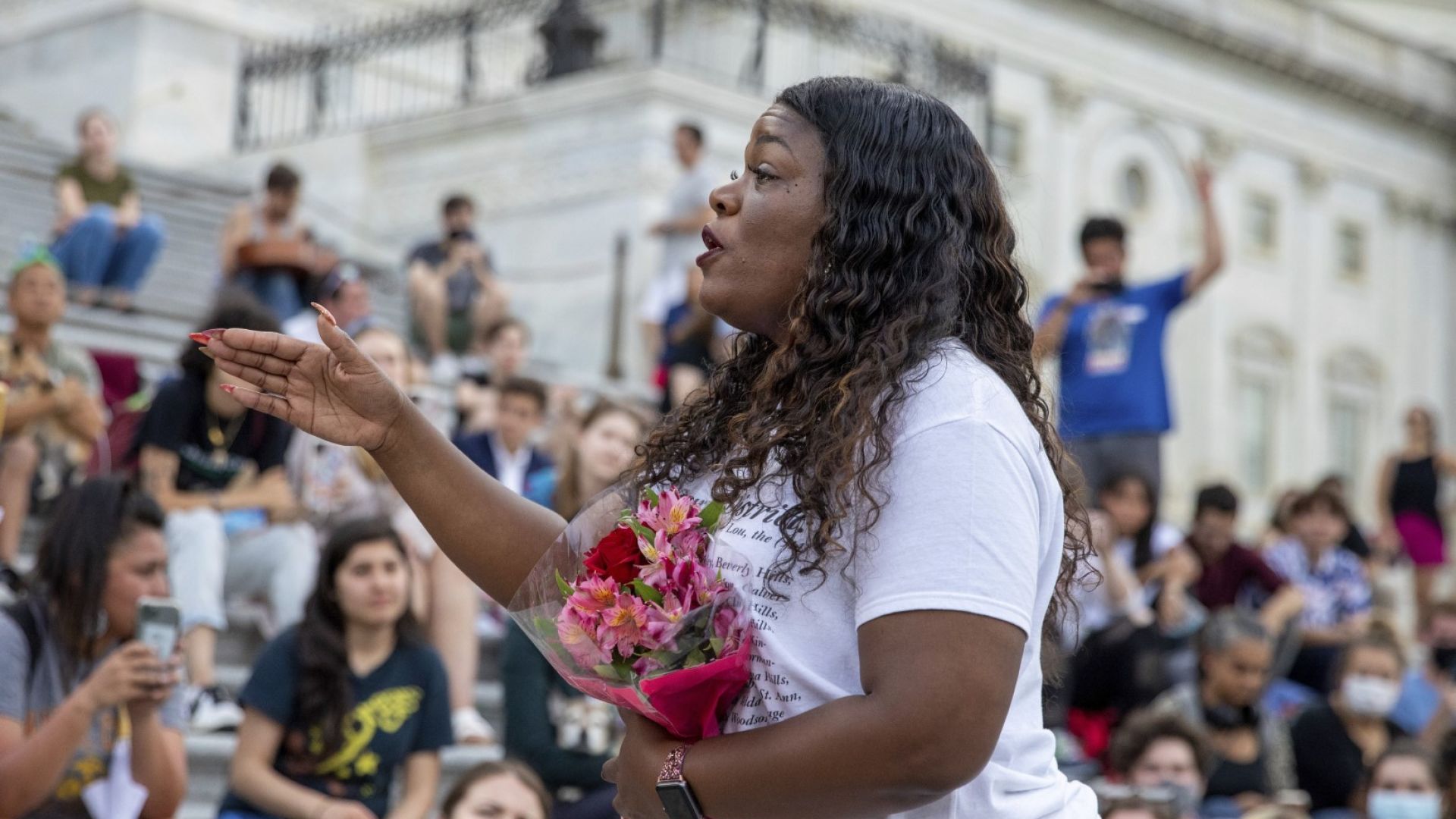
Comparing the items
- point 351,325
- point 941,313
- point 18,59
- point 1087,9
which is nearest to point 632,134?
point 351,325

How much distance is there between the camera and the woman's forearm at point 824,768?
2.16m

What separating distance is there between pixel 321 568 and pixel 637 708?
3.76 meters

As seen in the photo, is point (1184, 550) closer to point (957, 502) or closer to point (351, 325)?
point (351, 325)

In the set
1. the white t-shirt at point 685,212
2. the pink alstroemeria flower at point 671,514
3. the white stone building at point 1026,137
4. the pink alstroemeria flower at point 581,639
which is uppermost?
the white stone building at point 1026,137

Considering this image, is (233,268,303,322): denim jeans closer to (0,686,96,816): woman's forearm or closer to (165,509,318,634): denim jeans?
(165,509,318,634): denim jeans

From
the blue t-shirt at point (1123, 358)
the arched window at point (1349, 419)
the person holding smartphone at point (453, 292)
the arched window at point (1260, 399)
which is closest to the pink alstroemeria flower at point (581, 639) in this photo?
the blue t-shirt at point (1123, 358)

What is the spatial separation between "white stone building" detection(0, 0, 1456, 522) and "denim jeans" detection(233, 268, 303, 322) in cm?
296

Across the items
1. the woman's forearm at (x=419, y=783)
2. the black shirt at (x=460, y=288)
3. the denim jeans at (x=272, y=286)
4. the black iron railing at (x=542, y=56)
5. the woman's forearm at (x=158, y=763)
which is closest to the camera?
the woman's forearm at (x=158, y=763)

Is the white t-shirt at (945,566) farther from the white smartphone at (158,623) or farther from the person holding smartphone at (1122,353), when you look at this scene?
the person holding smartphone at (1122,353)

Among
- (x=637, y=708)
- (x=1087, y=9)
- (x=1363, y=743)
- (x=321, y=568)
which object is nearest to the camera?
(x=637, y=708)

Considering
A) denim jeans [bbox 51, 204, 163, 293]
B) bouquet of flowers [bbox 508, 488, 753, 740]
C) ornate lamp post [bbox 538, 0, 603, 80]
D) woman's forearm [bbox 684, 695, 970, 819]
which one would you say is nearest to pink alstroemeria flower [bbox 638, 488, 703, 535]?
bouquet of flowers [bbox 508, 488, 753, 740]

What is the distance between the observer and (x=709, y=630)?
2314mm

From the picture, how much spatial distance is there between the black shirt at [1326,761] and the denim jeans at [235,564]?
4.11m

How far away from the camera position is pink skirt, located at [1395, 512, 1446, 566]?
14.0 metres
